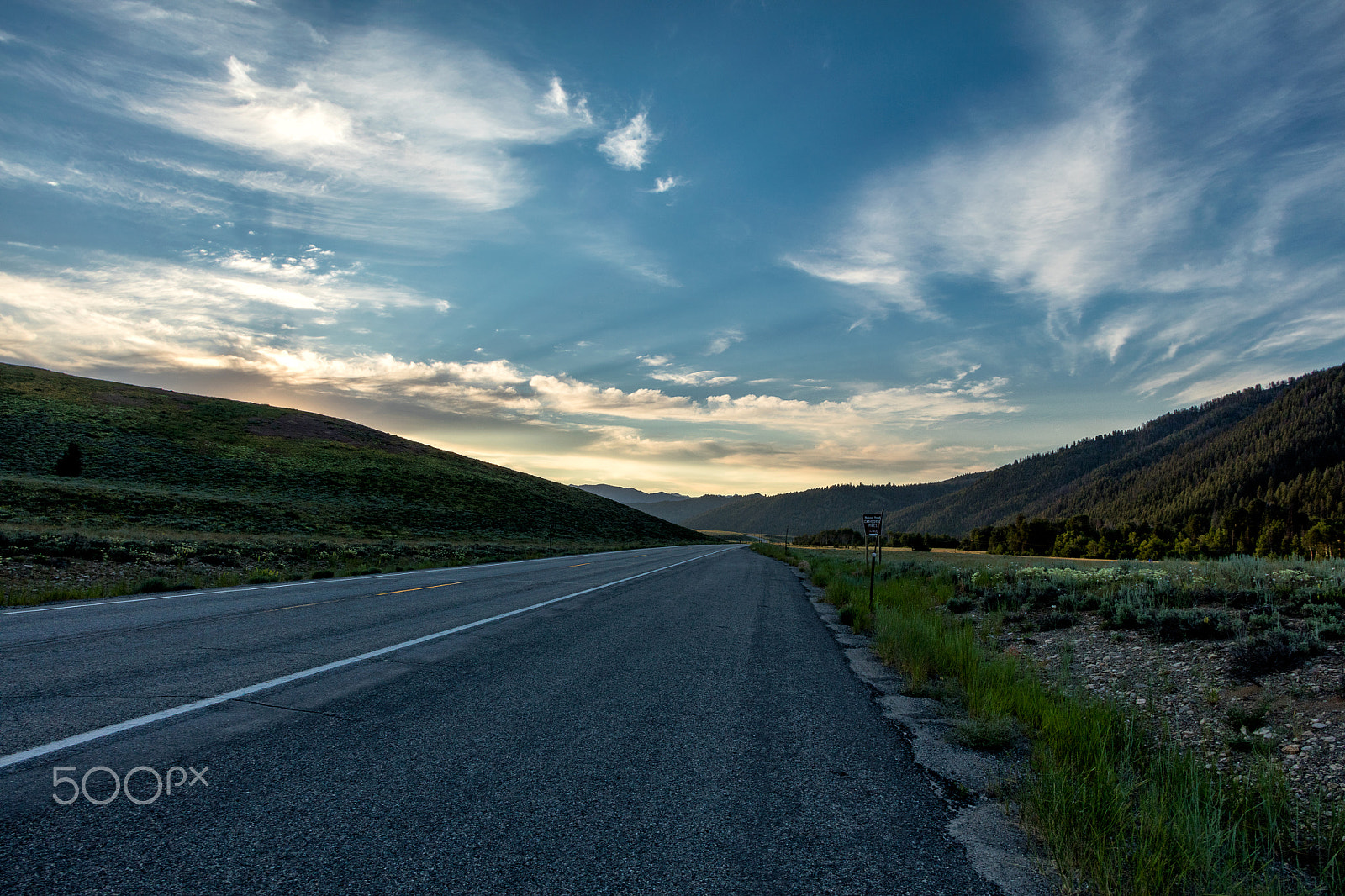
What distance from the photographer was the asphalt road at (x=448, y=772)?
269 cm

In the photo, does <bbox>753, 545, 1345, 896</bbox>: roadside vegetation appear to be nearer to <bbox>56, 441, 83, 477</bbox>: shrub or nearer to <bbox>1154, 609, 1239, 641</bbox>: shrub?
<bbox>1154, 609, 1239, 641</bbox>: shrub

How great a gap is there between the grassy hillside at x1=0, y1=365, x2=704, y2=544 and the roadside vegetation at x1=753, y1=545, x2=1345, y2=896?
33358 millimetres

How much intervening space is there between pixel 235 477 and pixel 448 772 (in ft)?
198

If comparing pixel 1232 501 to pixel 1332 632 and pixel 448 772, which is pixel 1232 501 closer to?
pixel 1332 632

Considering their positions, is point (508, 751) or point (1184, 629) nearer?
point (508, 751)

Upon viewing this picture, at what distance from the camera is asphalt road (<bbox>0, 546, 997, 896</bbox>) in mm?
2691

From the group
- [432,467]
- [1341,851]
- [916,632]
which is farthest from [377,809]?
[432,467]

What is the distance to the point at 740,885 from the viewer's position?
2709 millimetres

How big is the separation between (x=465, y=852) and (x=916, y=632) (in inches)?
288

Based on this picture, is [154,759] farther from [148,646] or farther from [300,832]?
[148,646]

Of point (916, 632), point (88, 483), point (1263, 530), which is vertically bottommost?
point (88, 483)

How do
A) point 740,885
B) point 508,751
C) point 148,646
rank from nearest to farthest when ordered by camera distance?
point 740,885, point 508,751, point 148,646

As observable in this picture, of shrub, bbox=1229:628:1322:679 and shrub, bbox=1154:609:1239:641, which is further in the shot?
shrub, bbox=1154:609:1239:641

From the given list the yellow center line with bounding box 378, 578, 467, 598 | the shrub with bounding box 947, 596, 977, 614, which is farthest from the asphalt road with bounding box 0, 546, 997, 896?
the shrub with bounding box 947, 596, 977, 614
